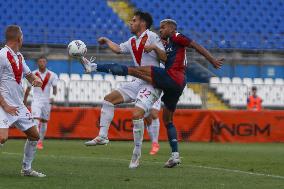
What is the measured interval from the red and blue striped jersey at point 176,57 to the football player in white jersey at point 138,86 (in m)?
0.15

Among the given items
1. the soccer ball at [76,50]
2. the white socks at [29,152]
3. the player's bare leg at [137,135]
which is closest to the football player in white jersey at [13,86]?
the white socks at [29,152]

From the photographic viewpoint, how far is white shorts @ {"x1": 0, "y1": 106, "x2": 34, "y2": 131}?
987 cm

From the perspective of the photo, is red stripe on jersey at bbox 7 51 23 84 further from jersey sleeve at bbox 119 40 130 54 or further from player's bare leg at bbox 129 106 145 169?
jersey sleeve at bbox 119 40 130 54

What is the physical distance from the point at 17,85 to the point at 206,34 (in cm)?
2241

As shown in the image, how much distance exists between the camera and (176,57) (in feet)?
41.1

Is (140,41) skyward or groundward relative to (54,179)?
skyward

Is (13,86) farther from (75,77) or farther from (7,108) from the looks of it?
(75,77)

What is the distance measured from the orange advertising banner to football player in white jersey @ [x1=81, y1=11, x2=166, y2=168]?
10.2 metres

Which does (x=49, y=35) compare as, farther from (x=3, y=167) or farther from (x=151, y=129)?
(x=3, y=167)

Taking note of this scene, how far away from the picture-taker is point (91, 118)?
77.2 feet

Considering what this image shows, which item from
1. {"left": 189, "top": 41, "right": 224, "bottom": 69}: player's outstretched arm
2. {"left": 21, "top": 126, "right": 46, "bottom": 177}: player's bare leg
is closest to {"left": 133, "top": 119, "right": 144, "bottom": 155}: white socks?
{"left": 189, "top": 41, "right": 224, "bottom": 69}: player's outstretched arm

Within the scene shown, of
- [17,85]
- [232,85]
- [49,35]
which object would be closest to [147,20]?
[17,85]

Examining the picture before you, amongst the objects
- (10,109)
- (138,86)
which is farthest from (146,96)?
(10,109)

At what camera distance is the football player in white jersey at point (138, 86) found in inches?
487
